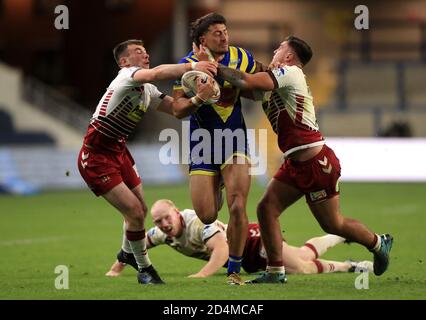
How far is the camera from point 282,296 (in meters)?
9.60

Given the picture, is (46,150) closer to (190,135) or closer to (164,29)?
(164,29)

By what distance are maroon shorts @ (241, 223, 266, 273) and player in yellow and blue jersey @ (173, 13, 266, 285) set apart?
0.90 meters

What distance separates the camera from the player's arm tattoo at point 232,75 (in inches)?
401

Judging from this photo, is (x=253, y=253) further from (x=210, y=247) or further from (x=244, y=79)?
(x=244, y=79)

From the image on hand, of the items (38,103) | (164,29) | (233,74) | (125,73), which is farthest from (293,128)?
(164,29)

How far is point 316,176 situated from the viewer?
34.4 feet

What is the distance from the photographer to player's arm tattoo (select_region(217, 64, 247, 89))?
33.4 ft

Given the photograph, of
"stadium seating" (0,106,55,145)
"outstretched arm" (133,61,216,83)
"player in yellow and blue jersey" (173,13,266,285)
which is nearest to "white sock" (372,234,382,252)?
"player in yellow and blue jersey" (173,13,266,285)

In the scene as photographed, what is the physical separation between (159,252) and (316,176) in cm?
452

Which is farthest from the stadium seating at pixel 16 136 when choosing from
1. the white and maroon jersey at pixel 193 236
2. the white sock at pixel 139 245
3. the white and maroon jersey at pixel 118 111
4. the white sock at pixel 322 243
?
the white sock at pixel 139 245

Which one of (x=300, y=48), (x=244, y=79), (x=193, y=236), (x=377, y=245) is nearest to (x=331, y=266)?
(x=377, y=245)

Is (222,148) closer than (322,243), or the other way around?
(222,148)

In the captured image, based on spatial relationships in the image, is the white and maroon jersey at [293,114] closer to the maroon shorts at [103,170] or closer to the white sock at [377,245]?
the white sock at [377,245]

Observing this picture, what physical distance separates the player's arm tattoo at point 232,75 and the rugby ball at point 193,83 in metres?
0.11
